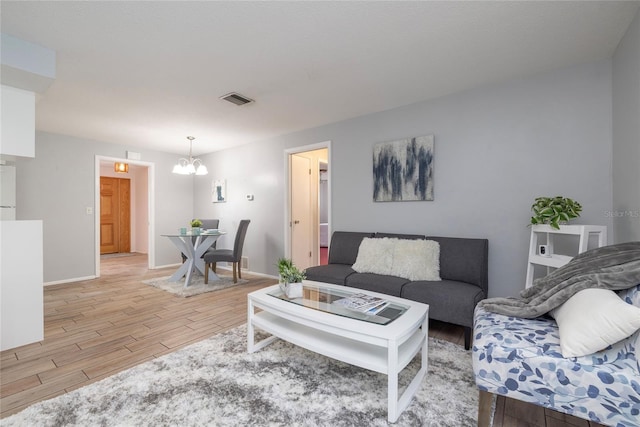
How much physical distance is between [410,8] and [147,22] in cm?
171

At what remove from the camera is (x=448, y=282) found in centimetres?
257

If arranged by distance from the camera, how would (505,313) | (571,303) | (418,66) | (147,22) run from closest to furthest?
(571,303) → (505,313) → (147,22) → (418,66)

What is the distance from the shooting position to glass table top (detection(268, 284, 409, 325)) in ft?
5.66

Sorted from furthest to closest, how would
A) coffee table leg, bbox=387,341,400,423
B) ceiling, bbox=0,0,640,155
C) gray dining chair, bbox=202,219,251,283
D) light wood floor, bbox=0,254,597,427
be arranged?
gray dining chair, bbox=202,219,251,283 → ceiling, bbox=0,0,640,155 → light wood floor, bbox=0,254,597,427 → coffee table leg, bbox=387,341,400,423

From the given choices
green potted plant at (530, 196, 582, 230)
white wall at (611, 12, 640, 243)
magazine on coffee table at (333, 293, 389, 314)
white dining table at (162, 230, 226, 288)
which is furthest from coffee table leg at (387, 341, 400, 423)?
white dining table at (162, 230, 226, 288)

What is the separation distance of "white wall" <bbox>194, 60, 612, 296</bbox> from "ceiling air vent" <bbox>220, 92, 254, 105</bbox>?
1278 millimetres

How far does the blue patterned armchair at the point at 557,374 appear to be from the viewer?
107cm

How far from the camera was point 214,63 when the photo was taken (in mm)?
2373

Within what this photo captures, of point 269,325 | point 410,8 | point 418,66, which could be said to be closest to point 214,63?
point 410,8

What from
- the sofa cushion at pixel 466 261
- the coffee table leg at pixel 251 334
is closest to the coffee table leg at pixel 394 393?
the coffee table leg at pixel 251 334

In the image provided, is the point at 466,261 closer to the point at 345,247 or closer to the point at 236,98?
the point at 345,247

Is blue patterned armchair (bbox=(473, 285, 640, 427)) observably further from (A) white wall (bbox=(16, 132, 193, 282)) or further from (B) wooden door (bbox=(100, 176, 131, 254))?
(B) wooden door (bbox=(100, 176, 131, 254))

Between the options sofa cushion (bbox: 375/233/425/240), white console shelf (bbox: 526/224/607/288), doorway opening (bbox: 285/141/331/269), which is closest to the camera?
white console shelf (bbox: 526/224/607/288)

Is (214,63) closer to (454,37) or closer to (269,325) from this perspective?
(454,37)
